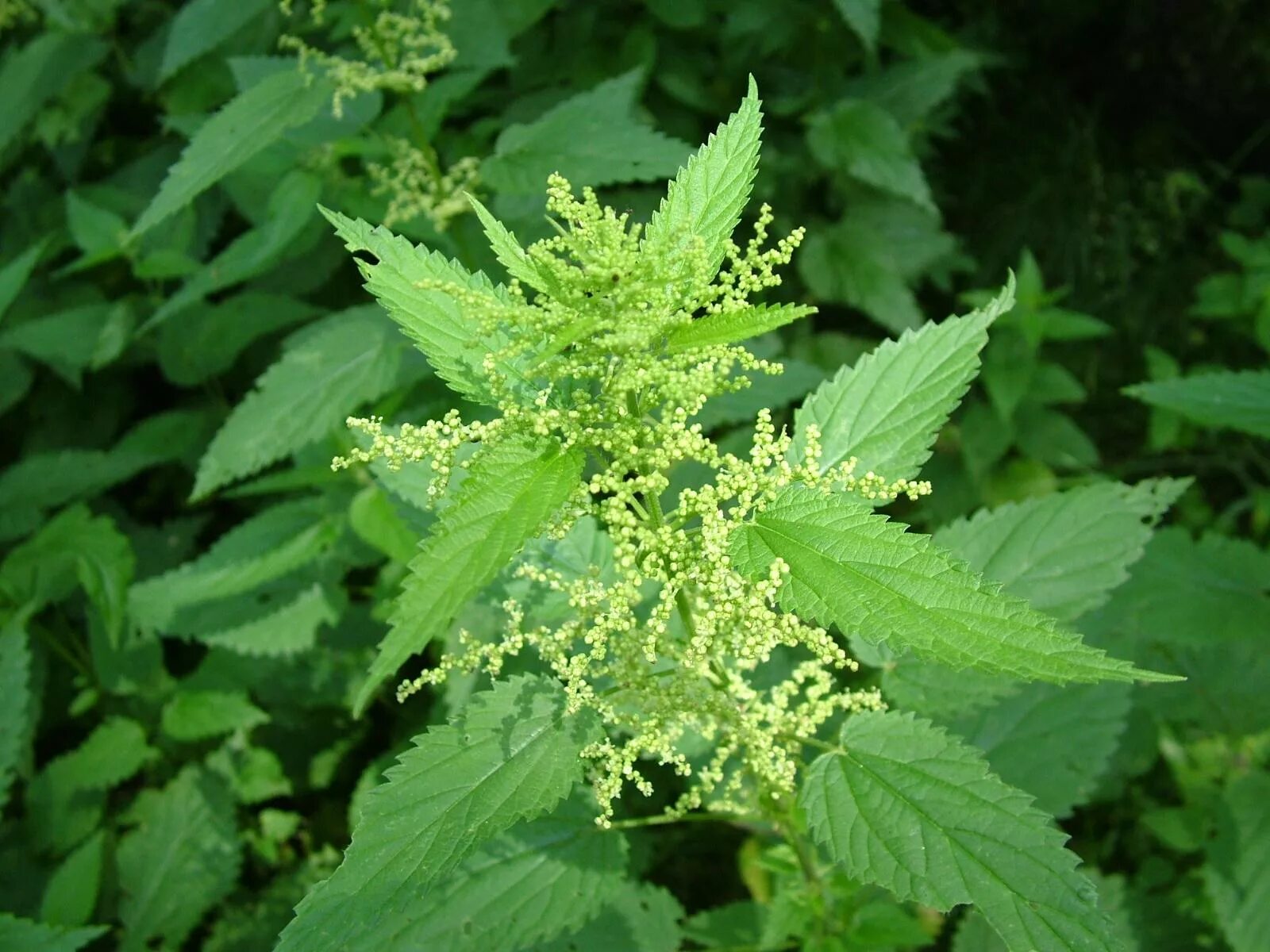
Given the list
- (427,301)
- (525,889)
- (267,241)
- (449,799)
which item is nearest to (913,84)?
(267,241)

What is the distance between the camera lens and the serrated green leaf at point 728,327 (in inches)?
63.9

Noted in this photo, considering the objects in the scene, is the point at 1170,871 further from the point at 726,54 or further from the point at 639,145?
the point at 726,54

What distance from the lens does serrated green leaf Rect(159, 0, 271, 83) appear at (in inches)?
134

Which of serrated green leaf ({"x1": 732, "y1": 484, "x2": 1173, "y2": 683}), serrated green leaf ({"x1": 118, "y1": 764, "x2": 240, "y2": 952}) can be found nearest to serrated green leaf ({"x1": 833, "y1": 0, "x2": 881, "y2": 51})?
serrated green leaf ({"x1": 732, "y1": 484, "x2": 1173, "y2": 683})

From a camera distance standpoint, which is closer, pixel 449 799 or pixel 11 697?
pixel 449 799

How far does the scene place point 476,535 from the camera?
1.54 metres

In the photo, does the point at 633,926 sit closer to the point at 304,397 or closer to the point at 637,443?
the point at 637,443

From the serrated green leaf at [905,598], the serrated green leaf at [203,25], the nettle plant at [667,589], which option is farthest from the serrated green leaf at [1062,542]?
the serrated green leaf at [203,25]

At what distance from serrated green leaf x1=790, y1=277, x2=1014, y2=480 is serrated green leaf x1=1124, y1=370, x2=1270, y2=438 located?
2.79 ft

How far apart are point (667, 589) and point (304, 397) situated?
1.94 m

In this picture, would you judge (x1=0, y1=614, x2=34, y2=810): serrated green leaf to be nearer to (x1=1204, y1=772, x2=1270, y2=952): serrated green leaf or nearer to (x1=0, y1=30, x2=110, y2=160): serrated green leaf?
(x1=0, y1=30, x2=110, y2=160): serrated green leaf

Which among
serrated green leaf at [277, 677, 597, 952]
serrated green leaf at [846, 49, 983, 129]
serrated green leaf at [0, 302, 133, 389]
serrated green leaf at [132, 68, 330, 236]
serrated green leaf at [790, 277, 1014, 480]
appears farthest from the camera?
serrated green leaf at [846, 49, 983, 129]

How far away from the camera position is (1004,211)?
6.07 meters

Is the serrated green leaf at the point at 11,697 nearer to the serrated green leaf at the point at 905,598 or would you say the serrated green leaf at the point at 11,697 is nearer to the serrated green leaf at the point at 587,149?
the serrated green leaf at the point at 587,149
